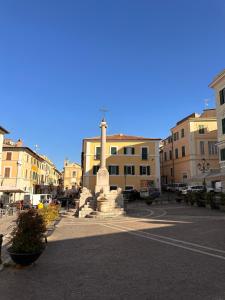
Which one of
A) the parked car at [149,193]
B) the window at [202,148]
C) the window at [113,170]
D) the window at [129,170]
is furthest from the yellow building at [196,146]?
the window at [113,170]

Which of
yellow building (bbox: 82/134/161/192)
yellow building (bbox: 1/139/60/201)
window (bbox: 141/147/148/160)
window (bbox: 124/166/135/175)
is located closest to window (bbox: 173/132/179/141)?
yellow building (bbox: 82/134/161/192)

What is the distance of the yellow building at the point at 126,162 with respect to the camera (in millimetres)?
50188

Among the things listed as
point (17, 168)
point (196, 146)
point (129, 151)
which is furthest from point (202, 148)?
point (17, 168)

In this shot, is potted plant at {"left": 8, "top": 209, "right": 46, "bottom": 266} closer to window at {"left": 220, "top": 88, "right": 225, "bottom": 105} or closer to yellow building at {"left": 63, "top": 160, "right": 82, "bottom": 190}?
window at {"left": 220, "top": 88, "right": 225, "bottom": 105}

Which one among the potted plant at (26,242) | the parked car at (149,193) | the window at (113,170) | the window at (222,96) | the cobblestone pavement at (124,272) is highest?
the window at (222,96)

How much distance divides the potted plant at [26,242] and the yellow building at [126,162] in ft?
139

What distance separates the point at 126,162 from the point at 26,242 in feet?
145

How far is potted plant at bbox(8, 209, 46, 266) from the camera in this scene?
7.33 m

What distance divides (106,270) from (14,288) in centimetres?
228

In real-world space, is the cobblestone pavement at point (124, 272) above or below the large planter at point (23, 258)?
below

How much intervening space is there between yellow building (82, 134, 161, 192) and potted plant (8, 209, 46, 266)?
42.3 metres

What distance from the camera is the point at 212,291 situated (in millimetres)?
5566

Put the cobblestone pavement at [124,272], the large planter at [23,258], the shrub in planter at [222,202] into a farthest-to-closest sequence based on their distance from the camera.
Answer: the shrub in planter at [222,202]
the large planter at [23,258]
the cobblestone pavement at [124,272]

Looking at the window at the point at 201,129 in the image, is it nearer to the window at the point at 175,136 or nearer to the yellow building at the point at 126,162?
the window at the point at 175,136
